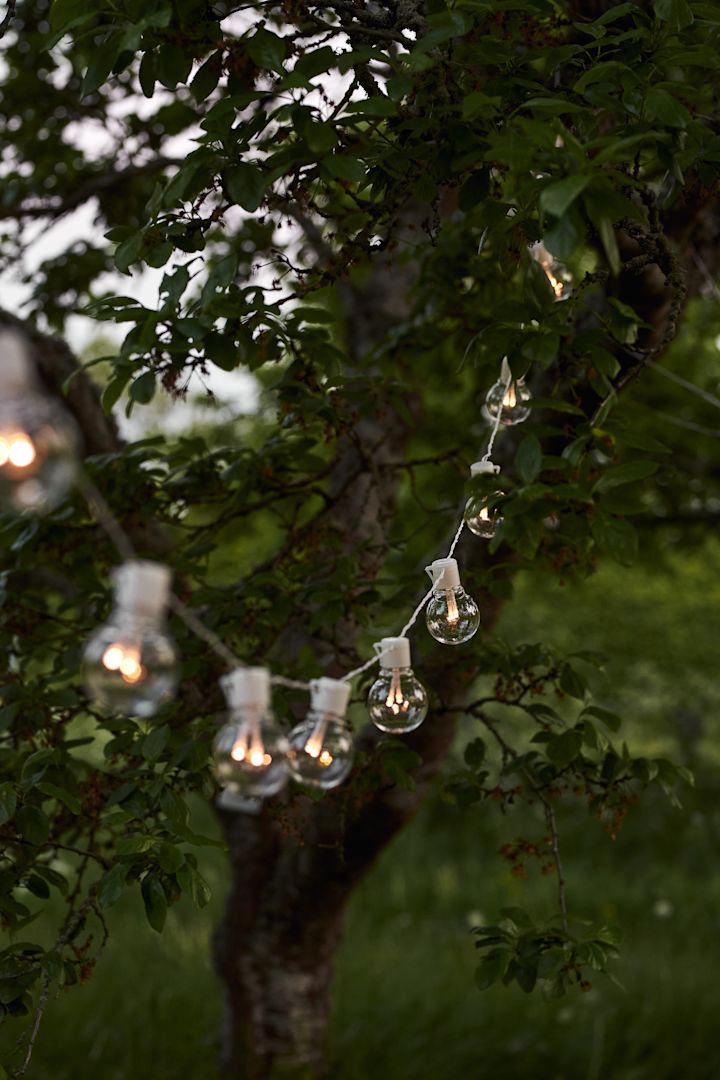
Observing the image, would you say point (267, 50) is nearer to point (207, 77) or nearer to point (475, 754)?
point (207, 77)

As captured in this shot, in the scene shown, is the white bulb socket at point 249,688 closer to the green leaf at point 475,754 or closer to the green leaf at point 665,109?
the green leaf at point 665,109

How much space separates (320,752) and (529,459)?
84 centimetres

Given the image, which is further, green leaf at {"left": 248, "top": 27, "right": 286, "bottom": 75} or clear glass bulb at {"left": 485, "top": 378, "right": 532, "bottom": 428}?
clear glass bulb at {"left": 485, "top": 378, "right": 532, "bottom": 428}

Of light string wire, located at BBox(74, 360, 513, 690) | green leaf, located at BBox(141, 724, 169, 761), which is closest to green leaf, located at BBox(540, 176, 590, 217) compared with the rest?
light string wire, located at BBox(74, 360, 513, 690)

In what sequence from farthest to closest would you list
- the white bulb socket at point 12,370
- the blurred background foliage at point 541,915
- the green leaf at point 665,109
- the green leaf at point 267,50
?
the blurred background foliage at point 541,915 < the green leaf at point 267,50 < the green leaf at point 665,109 < the white bulb socket at point 12,370

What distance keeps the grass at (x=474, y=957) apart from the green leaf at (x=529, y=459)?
192cm

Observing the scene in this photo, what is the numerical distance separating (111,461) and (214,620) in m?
0.54

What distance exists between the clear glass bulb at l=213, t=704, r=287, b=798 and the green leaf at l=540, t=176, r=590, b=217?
0.68 metres

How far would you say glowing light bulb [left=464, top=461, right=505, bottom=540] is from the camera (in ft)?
7.33

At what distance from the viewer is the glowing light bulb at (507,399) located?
2355 mm

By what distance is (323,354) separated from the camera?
2893 millimetres

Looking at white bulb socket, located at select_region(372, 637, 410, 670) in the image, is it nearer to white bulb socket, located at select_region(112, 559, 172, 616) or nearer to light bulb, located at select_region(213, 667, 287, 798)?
light bulb, located at select_region(213, 667, 287, 798)

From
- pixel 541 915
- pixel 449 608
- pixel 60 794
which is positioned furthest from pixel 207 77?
pixel 541 915

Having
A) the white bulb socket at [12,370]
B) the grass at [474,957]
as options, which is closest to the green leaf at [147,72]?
the white bulb socket at [12,370]
